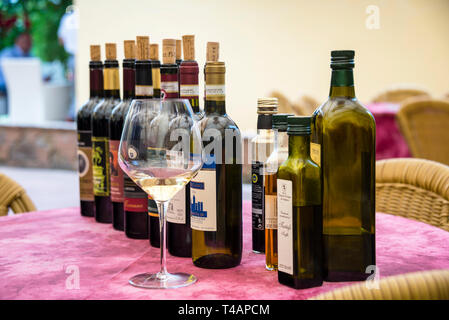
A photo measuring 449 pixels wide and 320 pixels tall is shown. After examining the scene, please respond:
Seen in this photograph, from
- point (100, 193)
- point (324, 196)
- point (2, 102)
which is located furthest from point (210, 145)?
point (2, 102)

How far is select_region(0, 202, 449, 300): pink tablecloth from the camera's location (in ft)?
2.40

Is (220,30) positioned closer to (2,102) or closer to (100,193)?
(2,102)

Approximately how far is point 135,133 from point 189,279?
0.21m

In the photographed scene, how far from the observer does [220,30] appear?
19.3ft

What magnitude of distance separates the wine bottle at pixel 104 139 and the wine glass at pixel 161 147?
0.37m

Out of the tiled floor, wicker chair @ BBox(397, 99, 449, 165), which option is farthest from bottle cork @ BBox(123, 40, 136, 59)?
the tiled floor

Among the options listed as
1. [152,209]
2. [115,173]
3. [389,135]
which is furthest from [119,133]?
[389,135]

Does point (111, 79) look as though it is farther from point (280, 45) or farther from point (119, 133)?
point (280, 45)

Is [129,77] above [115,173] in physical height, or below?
above

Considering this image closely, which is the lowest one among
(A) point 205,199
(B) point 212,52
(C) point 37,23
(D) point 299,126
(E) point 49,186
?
(E) point 49,186

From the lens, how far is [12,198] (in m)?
1.41

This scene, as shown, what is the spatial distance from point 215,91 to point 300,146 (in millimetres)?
175

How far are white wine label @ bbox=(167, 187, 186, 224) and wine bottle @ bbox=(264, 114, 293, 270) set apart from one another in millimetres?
133
